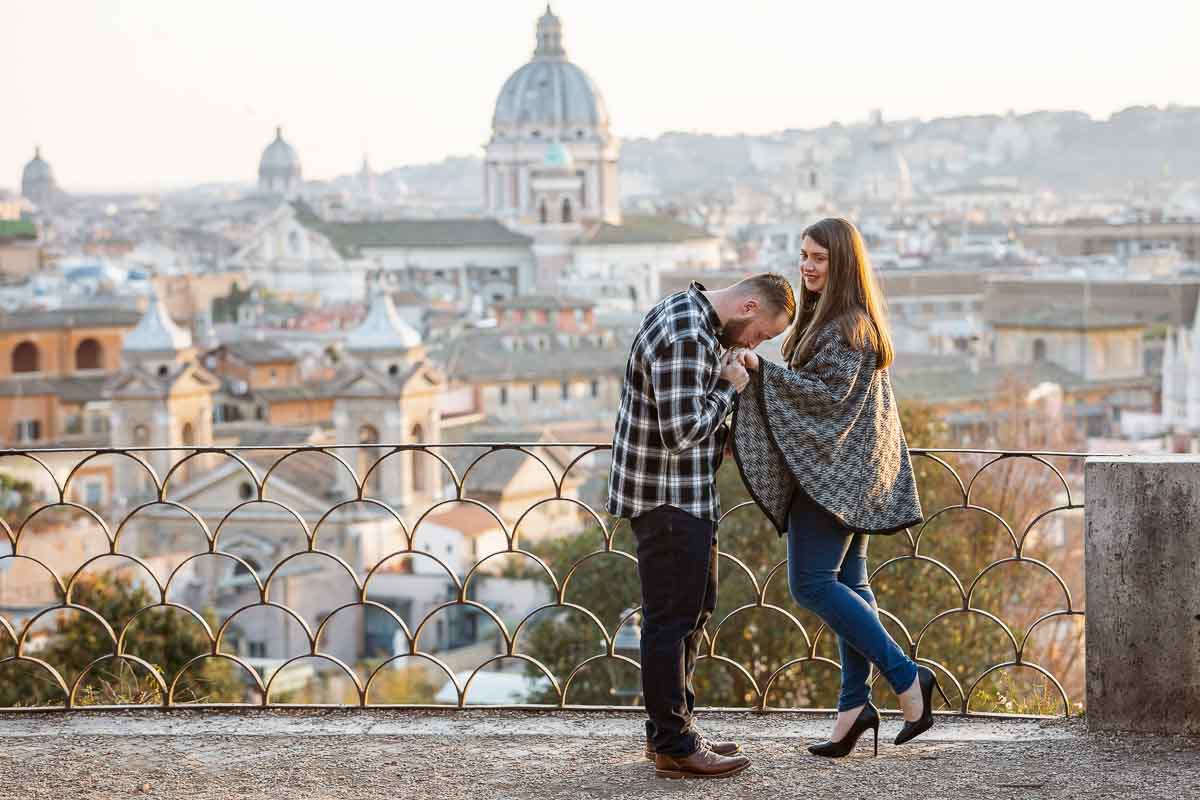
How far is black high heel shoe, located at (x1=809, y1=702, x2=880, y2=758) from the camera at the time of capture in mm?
4453

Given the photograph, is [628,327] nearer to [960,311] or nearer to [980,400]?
[960,311]

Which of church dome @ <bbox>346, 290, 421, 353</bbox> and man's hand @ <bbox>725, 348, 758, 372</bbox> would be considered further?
church dome @ <bbox>346, 290, 421, 353</bbox>

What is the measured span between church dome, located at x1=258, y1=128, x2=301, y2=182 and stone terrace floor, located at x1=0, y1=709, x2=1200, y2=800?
14650cm

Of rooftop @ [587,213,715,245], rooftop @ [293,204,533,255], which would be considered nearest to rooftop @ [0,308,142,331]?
rooftop @ [587,213,715,245]

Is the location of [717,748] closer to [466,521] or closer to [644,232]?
[466,521]

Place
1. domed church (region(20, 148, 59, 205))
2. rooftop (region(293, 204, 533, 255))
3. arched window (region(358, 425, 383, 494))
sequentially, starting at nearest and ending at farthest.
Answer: arched window (region(358, 425, 383, 494)), rooftop (region(293, 204, 533, 255)), domed church (region(20, 148, 59, 205))

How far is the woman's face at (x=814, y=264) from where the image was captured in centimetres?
425

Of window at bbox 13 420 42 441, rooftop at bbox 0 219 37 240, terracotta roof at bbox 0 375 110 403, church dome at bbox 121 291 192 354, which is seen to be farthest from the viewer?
rooftop at bbox 0 219 37 240

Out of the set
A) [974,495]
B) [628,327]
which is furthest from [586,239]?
[974,495]

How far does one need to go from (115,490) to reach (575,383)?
1454 centimetres

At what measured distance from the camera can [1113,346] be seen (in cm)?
5112

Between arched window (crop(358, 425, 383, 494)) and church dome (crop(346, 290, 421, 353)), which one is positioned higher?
church dome (crop(346, 290, 421, 353))

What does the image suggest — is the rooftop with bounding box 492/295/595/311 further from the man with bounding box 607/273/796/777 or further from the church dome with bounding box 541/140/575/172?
the man with bounding box 607/273/796/777

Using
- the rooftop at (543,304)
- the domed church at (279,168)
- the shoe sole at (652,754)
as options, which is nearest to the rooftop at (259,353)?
the rooftop at (543,304)
